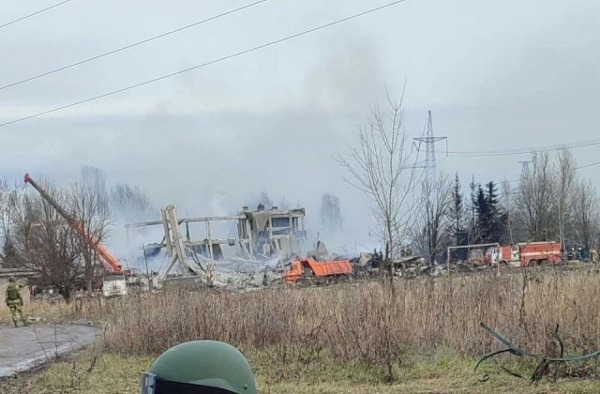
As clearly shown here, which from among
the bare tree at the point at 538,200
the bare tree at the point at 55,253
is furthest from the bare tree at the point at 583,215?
the bare tree at the point at 55,253

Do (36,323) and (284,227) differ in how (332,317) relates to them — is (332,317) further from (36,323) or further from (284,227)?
(284,227)

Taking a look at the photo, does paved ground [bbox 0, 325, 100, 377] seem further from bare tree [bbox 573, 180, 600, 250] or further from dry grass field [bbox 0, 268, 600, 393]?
bare tree [bbox 573, 180, 600, 250]

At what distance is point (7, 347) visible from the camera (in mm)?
17875

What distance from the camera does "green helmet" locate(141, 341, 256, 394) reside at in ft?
8.48

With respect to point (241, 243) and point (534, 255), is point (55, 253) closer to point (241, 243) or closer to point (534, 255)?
point (241, 243)

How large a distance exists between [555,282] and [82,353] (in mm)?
8997

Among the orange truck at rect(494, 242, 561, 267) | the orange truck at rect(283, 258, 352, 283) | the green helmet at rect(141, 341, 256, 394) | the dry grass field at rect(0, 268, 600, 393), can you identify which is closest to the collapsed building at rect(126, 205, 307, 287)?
the orange truck at rect(283, 258, 352, 283)

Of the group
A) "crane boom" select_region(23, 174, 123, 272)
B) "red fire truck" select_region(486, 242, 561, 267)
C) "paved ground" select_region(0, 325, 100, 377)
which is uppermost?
"crane boom" select_region(23, 174, 123, 272)

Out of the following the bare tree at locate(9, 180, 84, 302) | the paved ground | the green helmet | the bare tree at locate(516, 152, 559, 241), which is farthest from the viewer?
the bare tree at locate(516, 152, 559, 241)

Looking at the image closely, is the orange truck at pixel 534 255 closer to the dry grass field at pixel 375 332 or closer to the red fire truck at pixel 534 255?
the red fire truck at pixel 534 255

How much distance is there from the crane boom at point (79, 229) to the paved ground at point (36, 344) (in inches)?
369

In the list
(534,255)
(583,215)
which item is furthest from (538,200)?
(534,255)

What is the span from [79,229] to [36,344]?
52.1 ft

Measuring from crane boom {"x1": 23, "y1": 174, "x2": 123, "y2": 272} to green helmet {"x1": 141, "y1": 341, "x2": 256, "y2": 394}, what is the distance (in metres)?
31.7
